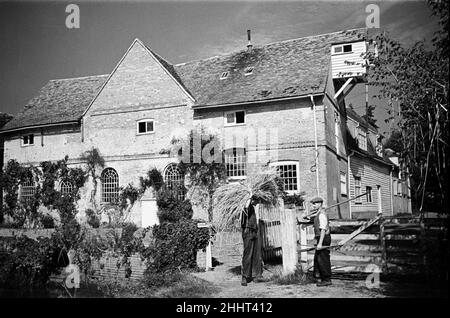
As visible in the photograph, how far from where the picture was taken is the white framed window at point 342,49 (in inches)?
790

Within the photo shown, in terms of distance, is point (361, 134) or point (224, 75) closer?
point (224, 75)

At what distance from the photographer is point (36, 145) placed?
77.0ft

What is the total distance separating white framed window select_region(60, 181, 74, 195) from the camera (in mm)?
22203

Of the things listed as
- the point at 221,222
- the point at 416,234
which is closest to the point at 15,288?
the point at 221,222

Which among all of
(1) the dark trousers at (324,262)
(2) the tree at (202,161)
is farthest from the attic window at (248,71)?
(1) the dark trousers at (324,262)

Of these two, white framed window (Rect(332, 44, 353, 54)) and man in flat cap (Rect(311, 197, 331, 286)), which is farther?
white framed window (Rect(332, 44, 353, 54))

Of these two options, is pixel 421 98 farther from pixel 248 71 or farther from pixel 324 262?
pixel 248 71

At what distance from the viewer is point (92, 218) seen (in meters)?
21.2

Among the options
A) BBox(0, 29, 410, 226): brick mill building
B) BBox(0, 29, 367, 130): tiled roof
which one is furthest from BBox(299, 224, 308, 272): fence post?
BBox(0, 29, 367, 130): tiled roof

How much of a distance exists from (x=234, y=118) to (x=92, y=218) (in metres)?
9.23

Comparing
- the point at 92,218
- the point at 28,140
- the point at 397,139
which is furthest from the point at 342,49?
the point at 28,140

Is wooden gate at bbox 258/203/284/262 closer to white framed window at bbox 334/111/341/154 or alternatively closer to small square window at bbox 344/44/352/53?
white framed window at bbox 334/111/341/154

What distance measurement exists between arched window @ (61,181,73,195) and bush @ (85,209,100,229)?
1831 millimetres

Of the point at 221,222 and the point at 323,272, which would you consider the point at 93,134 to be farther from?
the point at 323,272
